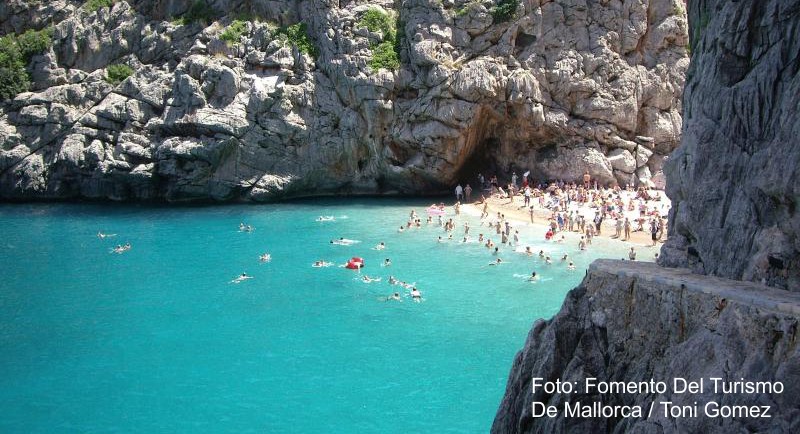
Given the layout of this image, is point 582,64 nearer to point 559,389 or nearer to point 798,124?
point 798,124

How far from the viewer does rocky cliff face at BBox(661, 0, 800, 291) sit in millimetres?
11148

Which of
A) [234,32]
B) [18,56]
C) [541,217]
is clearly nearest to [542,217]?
[541,217]

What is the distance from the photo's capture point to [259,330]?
2306 centimetres

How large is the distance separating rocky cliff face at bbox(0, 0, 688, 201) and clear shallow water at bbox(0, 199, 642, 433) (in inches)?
345

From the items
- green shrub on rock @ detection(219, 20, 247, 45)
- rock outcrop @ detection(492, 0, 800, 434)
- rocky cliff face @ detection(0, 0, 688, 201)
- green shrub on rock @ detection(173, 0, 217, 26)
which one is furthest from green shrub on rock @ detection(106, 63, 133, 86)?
rock outcrop @ detection(492, 0, 800, 434)

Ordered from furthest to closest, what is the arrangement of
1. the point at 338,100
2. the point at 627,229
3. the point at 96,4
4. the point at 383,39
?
the point at 96,4 < the point at 338,100 < the point at 383,39 < the point at 627,229

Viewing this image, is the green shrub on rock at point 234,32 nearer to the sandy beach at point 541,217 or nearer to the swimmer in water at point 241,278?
the sandy beach at point 541,217

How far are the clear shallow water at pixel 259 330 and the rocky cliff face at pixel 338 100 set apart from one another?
8755 millimetres

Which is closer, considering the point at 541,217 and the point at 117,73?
the point at 541,217

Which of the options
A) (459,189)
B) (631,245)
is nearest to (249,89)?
(459,189)

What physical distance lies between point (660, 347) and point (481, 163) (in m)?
38.5

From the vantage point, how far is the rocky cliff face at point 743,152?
36.6 ft

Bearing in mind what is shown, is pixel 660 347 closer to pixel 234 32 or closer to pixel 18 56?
pixel 234 32

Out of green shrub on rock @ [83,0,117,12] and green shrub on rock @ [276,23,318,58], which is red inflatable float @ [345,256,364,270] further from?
green shrub on rock @ [83,0,117,12]
